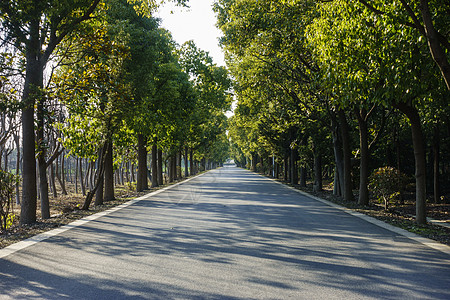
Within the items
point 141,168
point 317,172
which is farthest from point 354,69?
point 141,168

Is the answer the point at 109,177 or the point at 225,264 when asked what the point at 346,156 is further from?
the point at 225,264

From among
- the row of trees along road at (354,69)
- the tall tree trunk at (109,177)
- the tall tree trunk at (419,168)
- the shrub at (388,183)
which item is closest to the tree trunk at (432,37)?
→ the row of trees along road at (354,69)

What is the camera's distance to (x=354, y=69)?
8.89 m

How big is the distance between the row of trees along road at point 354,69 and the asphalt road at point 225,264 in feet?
10.7

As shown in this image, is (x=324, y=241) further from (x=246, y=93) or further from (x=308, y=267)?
(x=246, y=93)

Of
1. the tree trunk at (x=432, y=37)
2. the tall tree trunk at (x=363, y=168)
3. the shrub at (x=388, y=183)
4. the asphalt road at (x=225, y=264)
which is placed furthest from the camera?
the tall tree trunk at (x=363, y=168)

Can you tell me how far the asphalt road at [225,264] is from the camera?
15.3ft

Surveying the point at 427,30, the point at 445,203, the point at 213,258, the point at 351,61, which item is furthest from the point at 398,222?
the point at 445,203

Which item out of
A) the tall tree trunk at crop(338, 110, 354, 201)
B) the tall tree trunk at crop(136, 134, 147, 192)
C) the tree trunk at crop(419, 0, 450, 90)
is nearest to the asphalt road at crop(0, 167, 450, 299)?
the tree trunk at crop(419, 0, 450, 90)

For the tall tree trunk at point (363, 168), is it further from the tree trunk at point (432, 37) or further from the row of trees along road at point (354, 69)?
the tree trunk at point (432, 37)

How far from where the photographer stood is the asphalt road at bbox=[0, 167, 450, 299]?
4.67 m

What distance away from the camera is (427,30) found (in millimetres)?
6965

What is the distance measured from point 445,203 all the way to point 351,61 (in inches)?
530

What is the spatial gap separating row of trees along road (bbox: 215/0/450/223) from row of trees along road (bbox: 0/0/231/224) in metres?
3.82
